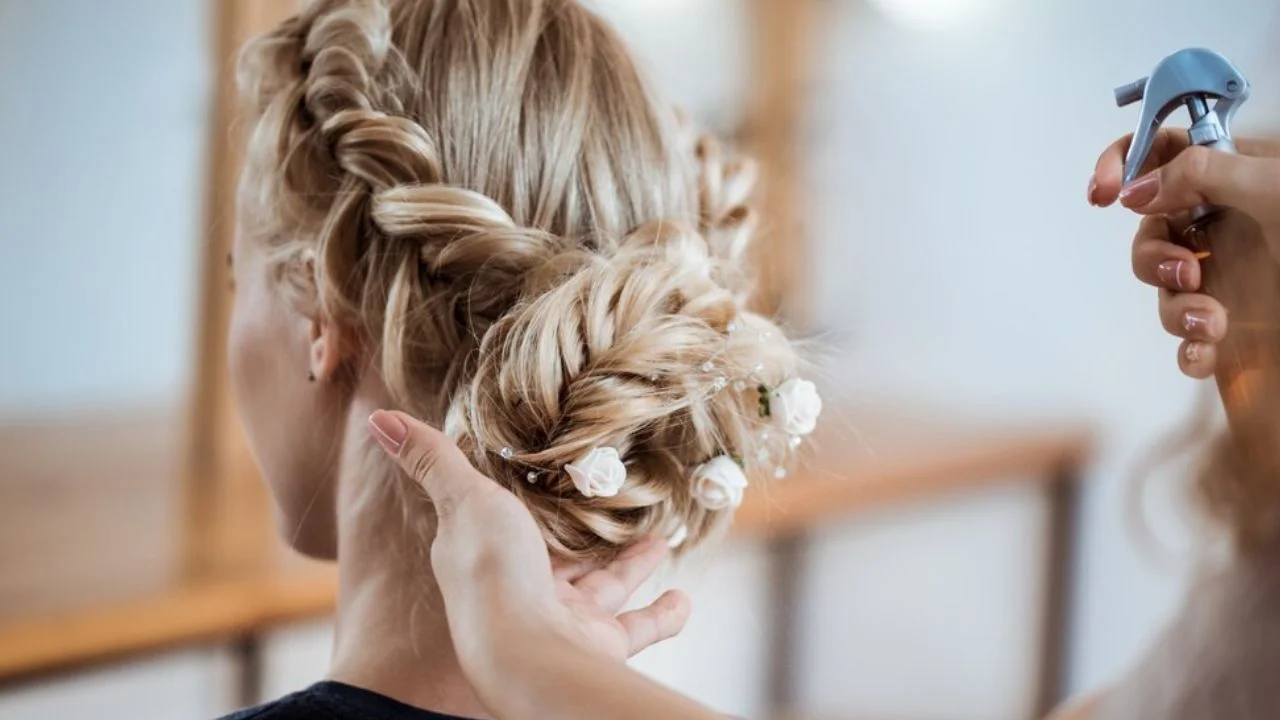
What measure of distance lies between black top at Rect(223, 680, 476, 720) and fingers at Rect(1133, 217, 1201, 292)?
484 millimetres

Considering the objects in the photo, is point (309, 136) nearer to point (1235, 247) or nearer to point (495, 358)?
point (495, 358)

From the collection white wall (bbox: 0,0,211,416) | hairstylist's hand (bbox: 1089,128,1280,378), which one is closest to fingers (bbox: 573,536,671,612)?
hairstylist's hand (bbox: 1089,128,1280,378)

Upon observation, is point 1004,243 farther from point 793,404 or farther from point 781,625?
point 793,404

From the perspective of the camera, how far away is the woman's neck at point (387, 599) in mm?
807

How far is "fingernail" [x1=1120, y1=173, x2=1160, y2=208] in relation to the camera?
0.63 metres

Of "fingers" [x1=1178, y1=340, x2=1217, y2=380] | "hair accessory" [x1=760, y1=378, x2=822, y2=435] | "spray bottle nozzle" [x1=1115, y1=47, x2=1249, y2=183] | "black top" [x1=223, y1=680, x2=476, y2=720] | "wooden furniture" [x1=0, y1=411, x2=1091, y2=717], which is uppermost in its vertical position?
"spray bottle nozzle" [x1=1115, y1=47, x2=1249, y2=183]

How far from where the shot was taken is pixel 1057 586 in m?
2.35

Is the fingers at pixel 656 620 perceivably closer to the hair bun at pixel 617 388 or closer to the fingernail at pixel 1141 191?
the hair bun at pixel 617 388

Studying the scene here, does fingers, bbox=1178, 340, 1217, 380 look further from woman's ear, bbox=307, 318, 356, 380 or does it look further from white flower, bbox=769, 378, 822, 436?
woman's ear, bbox=307, 318, 356, 380

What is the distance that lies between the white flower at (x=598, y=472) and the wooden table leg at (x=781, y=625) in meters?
1.56

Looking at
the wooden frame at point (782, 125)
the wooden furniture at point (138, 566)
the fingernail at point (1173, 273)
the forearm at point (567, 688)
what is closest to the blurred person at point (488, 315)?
the forearm at point (567, 688)

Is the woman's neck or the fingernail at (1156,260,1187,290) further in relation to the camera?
the woman's neck

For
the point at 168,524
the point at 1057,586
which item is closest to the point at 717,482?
the point at 168,524

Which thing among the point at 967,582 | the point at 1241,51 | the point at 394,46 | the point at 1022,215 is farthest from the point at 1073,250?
the point at 394,46
